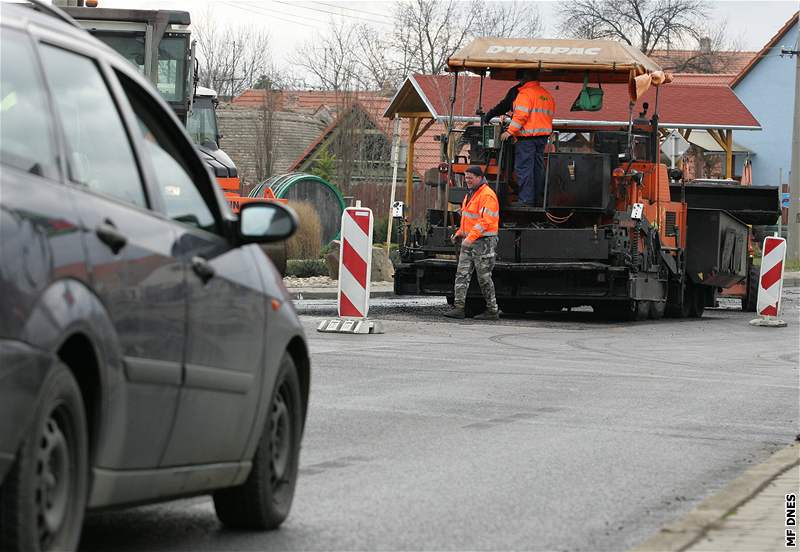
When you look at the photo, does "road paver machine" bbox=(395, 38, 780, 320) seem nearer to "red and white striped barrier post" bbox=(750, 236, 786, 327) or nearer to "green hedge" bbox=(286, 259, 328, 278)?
"red and white striped barrier post" bbox=(750, 236, 786, 327)

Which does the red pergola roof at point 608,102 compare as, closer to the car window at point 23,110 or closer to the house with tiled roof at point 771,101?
the car window at point 23,110

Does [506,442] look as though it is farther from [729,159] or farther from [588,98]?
[729,159]

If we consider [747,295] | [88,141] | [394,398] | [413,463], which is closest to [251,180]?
[747,295]

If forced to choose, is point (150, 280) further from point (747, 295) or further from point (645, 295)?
point (747, 295)

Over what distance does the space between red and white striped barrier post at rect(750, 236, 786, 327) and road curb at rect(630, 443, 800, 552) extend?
12896 mm

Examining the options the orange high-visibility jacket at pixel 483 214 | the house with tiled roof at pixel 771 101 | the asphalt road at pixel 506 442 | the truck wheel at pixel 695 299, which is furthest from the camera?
the house with tiled roof at pixel 771 101

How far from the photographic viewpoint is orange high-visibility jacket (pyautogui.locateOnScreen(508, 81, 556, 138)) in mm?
21031

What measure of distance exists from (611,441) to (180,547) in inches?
160

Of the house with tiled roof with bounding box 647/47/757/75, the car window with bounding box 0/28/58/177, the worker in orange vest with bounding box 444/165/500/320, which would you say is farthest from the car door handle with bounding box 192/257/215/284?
the house with tiled roof with bounding box 647/47/757/75

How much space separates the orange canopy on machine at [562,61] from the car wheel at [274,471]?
15074 mm

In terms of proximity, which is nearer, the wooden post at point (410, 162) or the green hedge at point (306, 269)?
the wooden post at point (410, 162)

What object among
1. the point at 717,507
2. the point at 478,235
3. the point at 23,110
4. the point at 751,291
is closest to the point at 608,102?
the point at 478,235

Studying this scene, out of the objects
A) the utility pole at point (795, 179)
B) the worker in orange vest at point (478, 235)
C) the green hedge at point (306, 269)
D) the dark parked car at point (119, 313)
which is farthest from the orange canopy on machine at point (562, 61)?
the utility pole at point (795, 179)

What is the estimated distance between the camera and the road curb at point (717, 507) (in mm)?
5879
